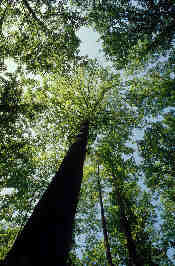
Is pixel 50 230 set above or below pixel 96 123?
below

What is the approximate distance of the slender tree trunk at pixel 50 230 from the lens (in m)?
1.91

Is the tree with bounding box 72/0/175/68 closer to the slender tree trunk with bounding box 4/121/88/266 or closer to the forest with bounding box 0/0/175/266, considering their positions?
the forest with bounding box 0/0/175/266

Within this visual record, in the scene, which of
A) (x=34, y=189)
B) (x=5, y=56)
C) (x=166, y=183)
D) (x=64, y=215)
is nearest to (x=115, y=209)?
(x=166, y=183)

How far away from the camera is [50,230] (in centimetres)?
230

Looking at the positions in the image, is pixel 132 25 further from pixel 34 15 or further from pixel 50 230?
pixel 50 230

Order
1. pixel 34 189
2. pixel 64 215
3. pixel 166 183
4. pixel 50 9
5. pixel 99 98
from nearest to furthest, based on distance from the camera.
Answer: pixel 64 215
pixel 50 9
pixel 166 183
pixel 34 189
pixel 99 98

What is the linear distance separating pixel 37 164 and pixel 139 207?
891 cm

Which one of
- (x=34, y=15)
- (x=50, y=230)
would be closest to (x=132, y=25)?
(x=34, y=15)

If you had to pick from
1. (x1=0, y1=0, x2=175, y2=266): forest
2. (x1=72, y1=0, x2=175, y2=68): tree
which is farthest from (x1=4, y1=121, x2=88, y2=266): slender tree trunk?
(x1=72, y1=0, x2=175, y2=68): tree

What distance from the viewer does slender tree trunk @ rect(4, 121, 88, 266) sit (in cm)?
191

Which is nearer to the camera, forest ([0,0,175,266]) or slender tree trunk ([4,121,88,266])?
slender tree trunk ([4,121,88,266])

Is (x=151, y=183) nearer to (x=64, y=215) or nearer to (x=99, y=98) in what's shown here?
(x=99, y=98)

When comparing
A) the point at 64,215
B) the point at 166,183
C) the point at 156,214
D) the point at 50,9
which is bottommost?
the point at 64,215

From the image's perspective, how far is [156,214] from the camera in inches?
541
